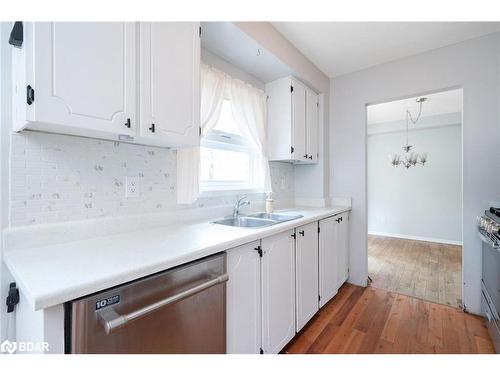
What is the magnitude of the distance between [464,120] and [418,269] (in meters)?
2.05

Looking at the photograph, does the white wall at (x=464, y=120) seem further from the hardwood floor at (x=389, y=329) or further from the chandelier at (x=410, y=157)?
the chandelier at (x=410, y=157)

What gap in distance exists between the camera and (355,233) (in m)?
2.73

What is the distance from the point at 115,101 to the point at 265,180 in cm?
161

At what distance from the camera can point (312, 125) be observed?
265 centimetres

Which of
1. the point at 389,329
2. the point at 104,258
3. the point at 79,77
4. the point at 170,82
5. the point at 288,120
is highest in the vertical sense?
the point at 288,120

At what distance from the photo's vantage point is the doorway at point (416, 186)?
3.65 meters

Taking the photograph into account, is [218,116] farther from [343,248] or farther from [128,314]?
[343,248]

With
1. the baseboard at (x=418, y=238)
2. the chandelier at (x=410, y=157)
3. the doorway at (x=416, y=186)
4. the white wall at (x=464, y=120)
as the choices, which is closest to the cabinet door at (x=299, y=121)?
the white wall at (x=464, y=120)

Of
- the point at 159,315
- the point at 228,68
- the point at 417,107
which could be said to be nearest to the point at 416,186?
the point at 417,107

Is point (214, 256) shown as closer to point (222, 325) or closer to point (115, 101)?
point (222, 325)

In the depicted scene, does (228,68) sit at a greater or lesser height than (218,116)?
greater

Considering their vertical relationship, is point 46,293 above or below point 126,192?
below

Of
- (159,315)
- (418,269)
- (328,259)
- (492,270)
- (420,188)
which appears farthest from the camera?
(420,188)
